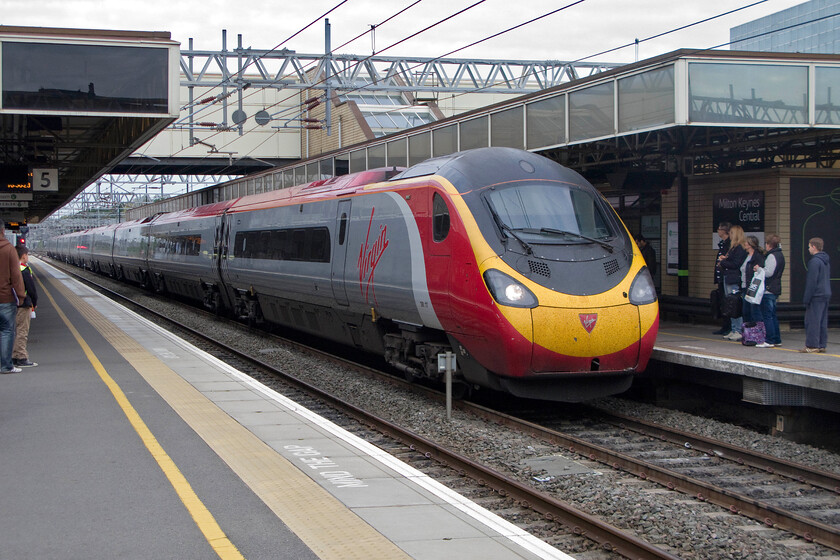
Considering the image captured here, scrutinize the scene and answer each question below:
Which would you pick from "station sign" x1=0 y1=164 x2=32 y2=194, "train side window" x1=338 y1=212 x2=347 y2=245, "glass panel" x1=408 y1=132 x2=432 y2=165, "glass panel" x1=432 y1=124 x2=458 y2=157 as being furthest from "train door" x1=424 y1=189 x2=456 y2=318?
"station sign" x1=0 y1=164 x2=32 y2=194

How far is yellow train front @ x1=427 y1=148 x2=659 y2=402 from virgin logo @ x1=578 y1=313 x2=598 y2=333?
1 centimetres

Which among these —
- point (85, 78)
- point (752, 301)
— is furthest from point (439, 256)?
point (85, 78)

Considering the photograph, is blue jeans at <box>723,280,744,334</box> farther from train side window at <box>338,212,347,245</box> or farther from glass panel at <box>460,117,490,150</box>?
train side window at <box>338,212,347,245</box>

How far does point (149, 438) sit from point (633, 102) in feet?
26.5

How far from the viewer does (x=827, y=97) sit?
12227 mm

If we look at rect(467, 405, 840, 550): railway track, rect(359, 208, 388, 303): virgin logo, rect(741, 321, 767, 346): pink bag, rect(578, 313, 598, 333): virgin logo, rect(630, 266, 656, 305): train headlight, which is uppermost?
rect(359, 208, 388, 303): virgin logo

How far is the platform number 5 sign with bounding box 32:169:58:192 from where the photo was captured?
2333 cm

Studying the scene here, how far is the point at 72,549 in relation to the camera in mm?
4871

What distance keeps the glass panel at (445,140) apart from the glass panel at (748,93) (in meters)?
5.82

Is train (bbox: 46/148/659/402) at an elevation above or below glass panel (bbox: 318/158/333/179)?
below

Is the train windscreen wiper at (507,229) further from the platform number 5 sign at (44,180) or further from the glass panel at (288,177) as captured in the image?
the platform number 5 sign at (44,180)

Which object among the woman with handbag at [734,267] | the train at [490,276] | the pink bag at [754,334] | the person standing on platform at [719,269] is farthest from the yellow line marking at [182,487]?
the person standing on platform at [719,269]

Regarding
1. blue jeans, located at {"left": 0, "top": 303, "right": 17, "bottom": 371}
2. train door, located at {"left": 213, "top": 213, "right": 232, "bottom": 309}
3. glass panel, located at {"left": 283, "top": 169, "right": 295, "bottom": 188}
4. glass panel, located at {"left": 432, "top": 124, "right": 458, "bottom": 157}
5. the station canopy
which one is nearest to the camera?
blue jeans, located at {"left": 0, "top": 303, "right": 17, "bottom": 371}

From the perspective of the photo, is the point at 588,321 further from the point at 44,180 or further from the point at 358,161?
the point at 44,180
